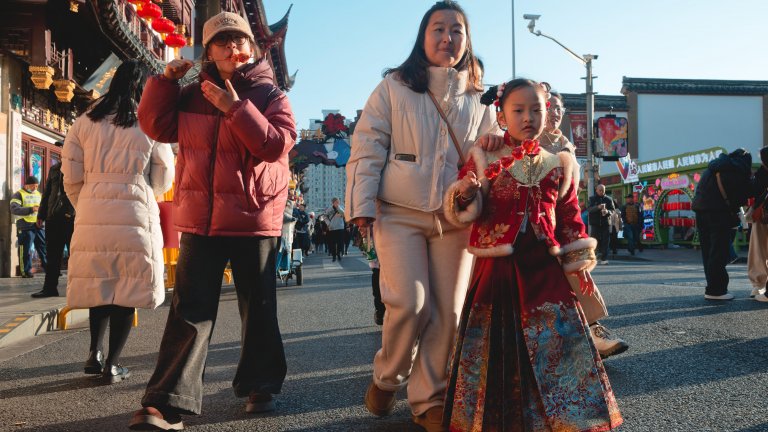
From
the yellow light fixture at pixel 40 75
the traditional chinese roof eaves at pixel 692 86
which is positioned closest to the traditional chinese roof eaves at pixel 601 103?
the traditional chinese roof eaves at pixel 692 86

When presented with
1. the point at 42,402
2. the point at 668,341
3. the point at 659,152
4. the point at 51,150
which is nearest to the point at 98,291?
the point at 42,402

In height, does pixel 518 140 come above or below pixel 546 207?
above

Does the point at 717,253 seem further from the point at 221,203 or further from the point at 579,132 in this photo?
the point at 579,132

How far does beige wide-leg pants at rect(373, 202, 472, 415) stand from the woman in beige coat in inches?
68.3

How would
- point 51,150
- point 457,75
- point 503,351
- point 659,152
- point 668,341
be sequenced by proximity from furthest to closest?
point 659,152
point 51,150
point 668,341
point 457,75
point 503,351

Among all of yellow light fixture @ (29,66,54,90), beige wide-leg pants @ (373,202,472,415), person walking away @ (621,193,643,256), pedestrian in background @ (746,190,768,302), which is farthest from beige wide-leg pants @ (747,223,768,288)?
person walking away @ (621,193,643,256)

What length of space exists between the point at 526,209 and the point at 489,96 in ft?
2.03

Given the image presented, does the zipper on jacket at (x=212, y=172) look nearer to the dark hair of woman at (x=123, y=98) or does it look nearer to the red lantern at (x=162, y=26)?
the dark hair of woman at (x=123, y=98)

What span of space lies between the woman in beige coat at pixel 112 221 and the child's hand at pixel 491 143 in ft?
7.38

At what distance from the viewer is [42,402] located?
3.82m

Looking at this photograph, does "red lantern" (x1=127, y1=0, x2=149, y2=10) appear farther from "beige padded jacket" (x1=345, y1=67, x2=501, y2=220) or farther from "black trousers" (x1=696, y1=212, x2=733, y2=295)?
"beige padded jacket" (x1=345, y1=67, x2=501, y2=220)

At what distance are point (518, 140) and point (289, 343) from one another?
3108mm

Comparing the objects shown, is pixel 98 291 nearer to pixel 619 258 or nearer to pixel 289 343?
pixel 289 343

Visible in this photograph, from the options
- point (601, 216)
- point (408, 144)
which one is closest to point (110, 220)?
point (408, 144)
